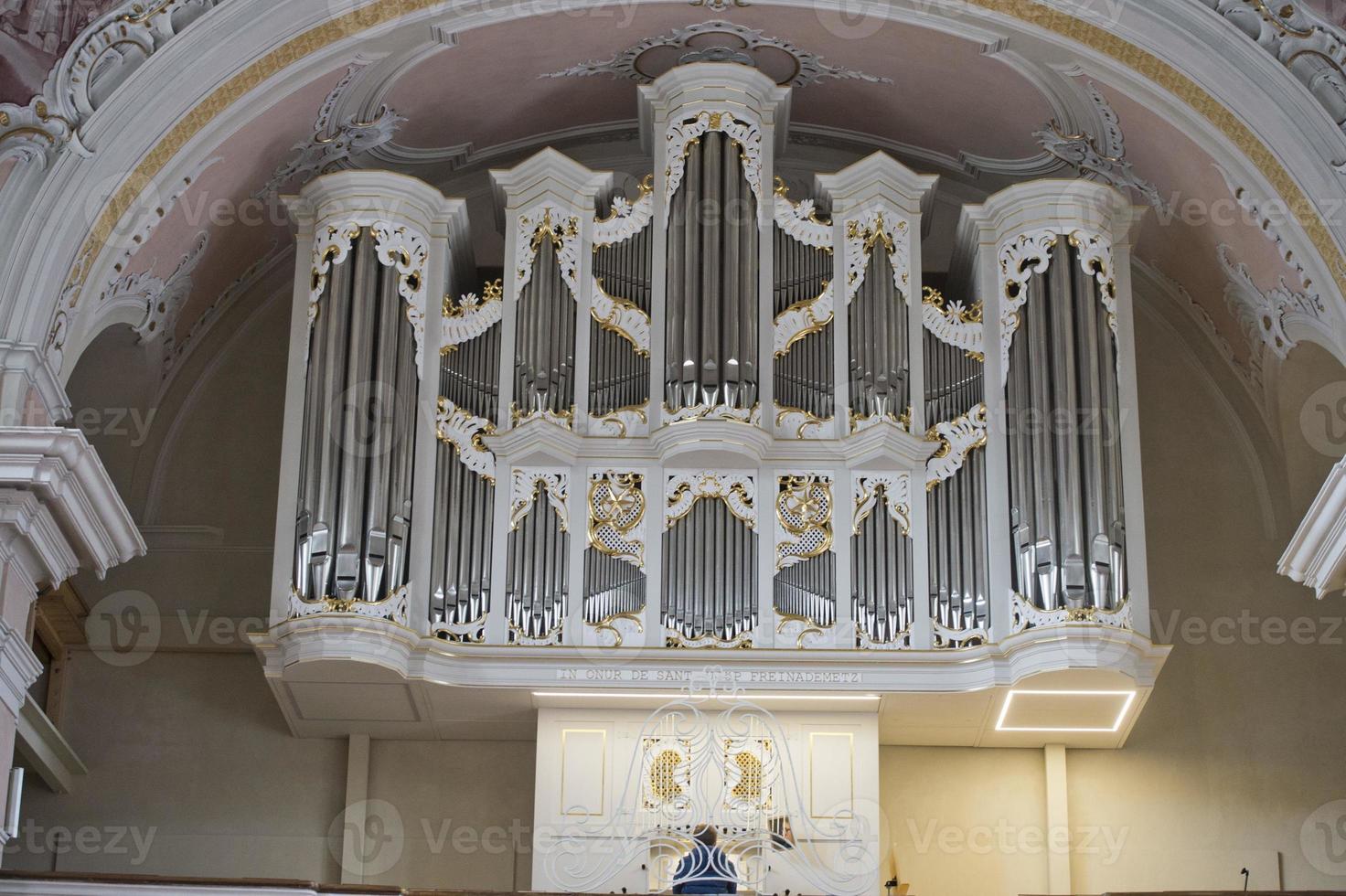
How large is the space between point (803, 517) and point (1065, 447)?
1.64 metres

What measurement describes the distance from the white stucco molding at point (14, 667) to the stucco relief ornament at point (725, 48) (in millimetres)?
5185

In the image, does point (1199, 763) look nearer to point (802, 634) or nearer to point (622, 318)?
point (802, 634)

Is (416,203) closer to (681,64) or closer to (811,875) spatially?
(681,64)

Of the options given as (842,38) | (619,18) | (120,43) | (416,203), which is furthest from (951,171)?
(120,43)

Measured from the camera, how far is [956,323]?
13.9m

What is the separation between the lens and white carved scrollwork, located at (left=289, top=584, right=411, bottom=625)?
41.5 feet

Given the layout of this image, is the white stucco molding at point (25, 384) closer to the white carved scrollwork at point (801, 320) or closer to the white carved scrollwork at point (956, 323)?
the white carved scrollwork at point (801, 320)

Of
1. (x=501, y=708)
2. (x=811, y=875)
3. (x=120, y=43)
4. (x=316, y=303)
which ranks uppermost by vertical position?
(x=120, y=43)

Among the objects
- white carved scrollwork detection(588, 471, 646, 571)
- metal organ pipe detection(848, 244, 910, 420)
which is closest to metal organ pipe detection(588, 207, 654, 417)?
white carved scrollwork detection(588, 471, 646, 571)

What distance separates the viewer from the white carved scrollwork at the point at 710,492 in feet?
43.5

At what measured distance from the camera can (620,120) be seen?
15.3 meters

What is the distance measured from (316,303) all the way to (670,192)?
2.37 metres

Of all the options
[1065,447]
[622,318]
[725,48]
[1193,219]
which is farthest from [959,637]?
[725,48]

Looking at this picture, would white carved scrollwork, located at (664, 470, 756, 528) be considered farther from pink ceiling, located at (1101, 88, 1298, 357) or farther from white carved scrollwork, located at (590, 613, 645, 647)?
pink ceiling, located at (1101, 88, 1298, 357)
